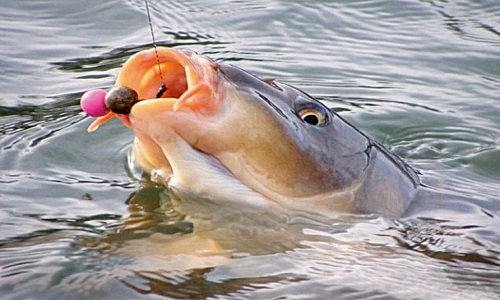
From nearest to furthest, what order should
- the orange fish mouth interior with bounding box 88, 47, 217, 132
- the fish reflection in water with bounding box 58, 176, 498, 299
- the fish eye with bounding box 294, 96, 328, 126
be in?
the fish reflection in water with bounding box 58, 176, 498, 299 < the orange fish mouth interior with bounding box 88, 47, 217, 132 < the fish eye with bounding box 294, 96, 328, 126

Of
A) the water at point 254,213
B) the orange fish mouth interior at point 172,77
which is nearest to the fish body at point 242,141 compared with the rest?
the orange fish mouth interior at point 172,77

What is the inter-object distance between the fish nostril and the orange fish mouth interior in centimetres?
6

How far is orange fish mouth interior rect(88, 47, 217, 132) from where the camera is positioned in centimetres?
405

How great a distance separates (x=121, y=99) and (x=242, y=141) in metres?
0.47

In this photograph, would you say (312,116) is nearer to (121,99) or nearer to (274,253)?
(274,253)

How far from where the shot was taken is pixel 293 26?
7.95 metres

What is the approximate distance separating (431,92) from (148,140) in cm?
302

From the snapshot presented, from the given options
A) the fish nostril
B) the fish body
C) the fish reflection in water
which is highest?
the fish nostril

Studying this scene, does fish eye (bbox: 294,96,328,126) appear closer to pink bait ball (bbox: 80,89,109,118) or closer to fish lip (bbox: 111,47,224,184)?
fish lip (bbox: 111,47,224,184)

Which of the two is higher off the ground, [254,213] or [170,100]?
[170,100]

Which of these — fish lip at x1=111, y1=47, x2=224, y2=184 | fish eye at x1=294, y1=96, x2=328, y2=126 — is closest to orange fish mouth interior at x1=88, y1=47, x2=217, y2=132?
fish lip at x1=111, y1=47, x2=224, y2=184

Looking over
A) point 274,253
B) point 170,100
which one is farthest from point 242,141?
point 274,253

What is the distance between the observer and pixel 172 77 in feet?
14.0

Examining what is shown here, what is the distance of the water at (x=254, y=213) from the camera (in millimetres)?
3930
